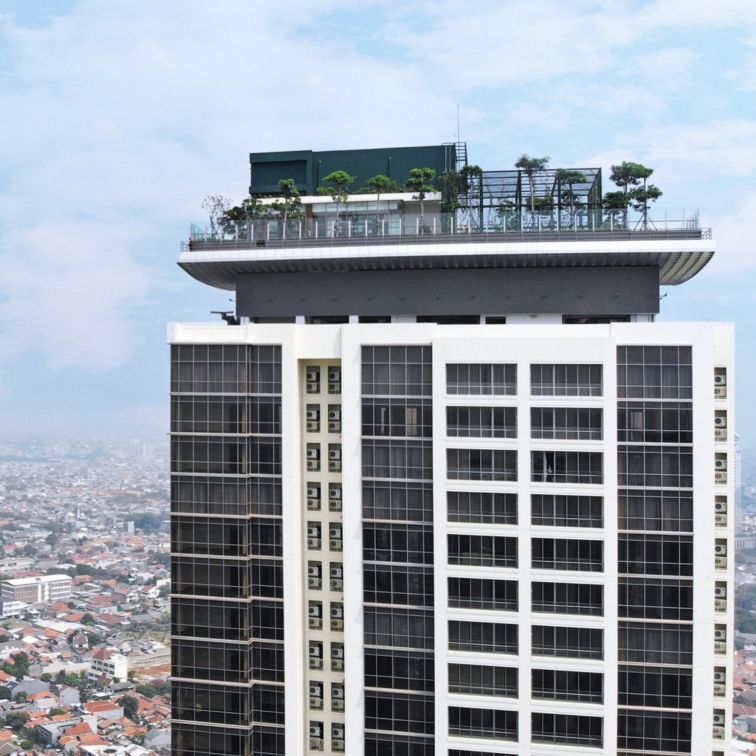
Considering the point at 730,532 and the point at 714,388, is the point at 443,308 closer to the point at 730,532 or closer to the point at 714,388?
the point at 714,388

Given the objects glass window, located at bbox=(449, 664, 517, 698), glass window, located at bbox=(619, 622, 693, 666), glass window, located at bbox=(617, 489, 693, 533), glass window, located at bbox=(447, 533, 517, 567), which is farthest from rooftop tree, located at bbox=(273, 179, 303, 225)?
glass window, located at bbox=(619, 622, 693, 666)

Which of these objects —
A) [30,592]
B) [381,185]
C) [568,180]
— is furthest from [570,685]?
[30,592]

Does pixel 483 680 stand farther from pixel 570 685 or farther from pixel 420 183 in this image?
pixel 420 183

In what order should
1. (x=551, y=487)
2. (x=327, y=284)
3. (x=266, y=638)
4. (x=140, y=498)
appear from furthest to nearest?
1. (x=140, y=498)
2. (x=327, y=284)
3. (x=266, y=638)
4. (x=551, y=487)

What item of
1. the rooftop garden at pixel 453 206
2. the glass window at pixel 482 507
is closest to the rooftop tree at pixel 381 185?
the rooftop garden at pixel 453 206

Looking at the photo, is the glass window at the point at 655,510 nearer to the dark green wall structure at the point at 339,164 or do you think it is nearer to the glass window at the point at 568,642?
the glass window at the point at 568,642

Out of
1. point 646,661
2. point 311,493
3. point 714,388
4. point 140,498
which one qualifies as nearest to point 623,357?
point 714,388
